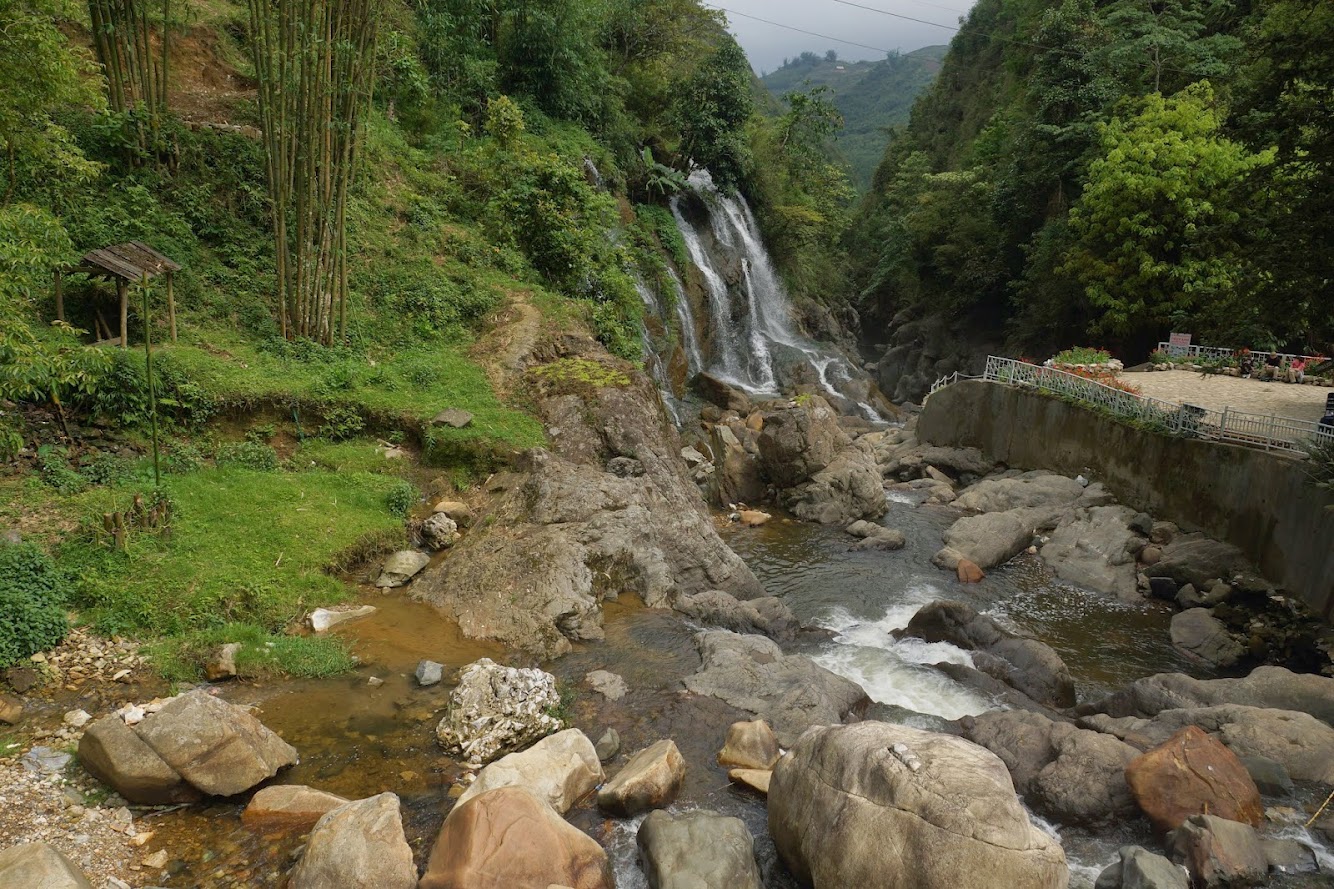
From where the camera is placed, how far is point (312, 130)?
13.8m

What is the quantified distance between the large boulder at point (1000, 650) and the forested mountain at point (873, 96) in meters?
91.5

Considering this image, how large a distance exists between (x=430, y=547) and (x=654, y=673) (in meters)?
4.31

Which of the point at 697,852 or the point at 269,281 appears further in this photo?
the point at 269,281

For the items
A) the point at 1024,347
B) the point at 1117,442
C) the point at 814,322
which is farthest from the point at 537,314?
the point at 1024,347

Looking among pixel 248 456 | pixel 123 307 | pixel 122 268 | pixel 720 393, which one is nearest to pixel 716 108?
pixel 720 393

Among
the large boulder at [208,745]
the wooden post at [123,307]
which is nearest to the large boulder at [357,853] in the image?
the large boulder at [208,745]

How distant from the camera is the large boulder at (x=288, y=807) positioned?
6395 millimetres

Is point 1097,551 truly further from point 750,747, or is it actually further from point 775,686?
point 750,747

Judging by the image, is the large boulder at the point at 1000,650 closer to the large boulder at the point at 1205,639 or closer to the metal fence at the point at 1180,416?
the large boulder at the point at 1205,639

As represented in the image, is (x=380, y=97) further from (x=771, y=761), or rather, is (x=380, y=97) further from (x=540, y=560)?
(x=771, y=761)

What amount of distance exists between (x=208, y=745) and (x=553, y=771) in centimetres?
296

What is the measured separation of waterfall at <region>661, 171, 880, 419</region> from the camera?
→ 30.2 m

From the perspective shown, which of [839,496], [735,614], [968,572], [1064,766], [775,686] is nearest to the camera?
[1064,766]

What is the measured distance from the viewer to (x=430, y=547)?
11.8 metres
